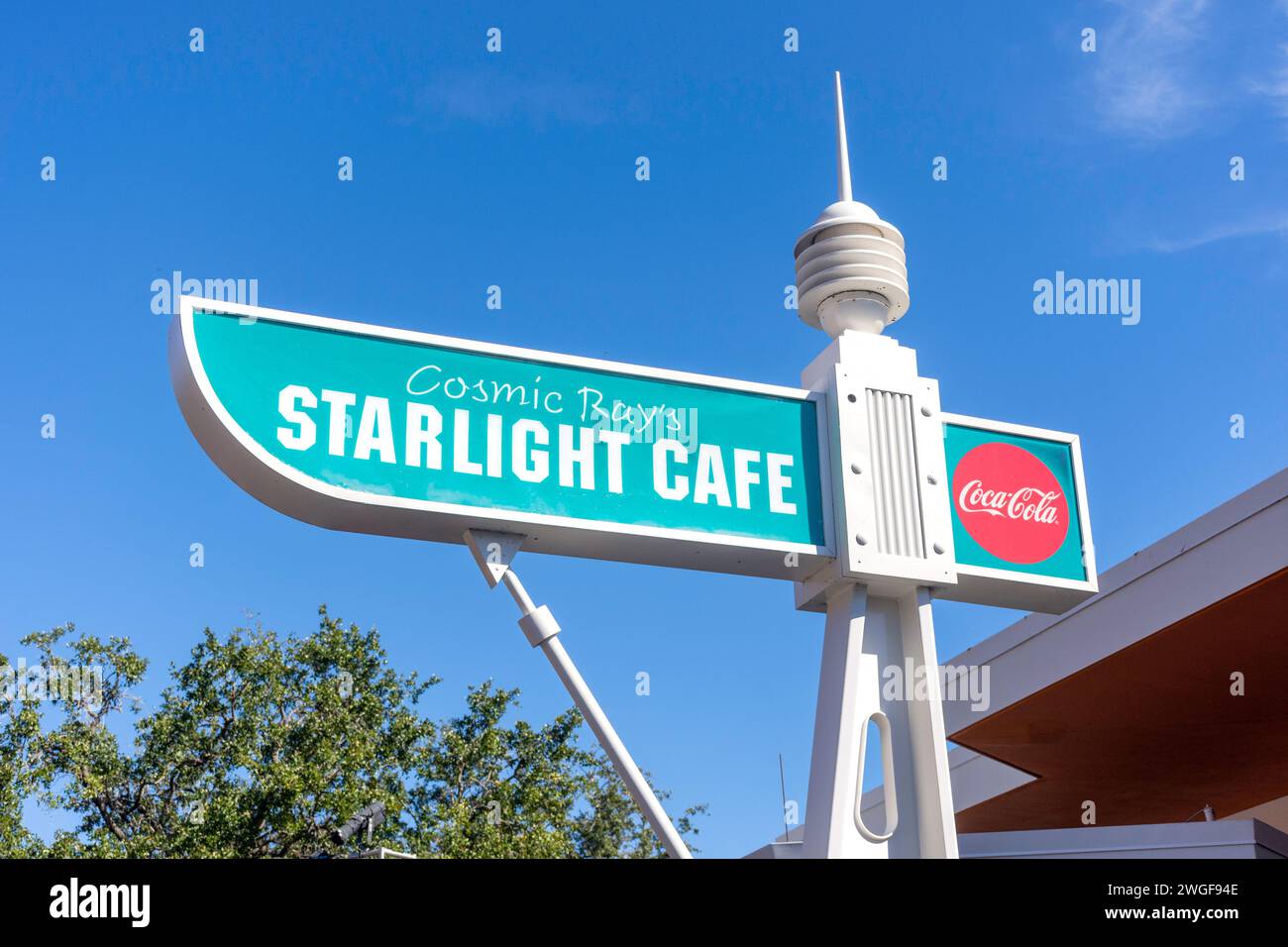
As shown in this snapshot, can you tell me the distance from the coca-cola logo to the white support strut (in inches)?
97.7

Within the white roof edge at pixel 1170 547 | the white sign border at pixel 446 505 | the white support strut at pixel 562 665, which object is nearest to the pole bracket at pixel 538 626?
the white support strut at pixel 562 665

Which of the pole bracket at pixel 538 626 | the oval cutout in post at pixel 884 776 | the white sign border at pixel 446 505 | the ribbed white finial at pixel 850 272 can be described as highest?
the ribbed white finial at pixel 850 272

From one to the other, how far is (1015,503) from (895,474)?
0.89 metres

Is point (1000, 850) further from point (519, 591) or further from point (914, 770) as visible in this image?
point (519, 591)

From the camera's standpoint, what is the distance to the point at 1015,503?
7.95 m

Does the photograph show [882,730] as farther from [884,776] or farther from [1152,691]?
[1152,691]

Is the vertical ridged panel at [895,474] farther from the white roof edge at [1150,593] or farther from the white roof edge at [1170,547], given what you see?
the white roof edge at [1150,593]

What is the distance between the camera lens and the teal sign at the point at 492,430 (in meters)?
6.49

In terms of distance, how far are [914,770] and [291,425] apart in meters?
3.61

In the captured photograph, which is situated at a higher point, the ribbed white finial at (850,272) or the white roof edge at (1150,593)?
the ribbed white finial at (850,272)

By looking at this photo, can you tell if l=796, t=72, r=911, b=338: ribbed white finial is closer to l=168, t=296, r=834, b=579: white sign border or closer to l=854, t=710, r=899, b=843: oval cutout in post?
l=168, t=296, r=834, b=579: white sign border

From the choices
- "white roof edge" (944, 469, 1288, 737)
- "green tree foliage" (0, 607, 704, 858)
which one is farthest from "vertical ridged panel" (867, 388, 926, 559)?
"green tree foliage" (0, 607, 704, 858)

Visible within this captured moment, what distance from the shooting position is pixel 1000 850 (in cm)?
774

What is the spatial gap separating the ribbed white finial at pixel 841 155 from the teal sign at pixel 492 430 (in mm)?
1698
